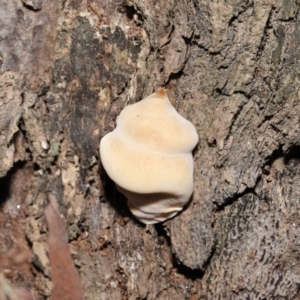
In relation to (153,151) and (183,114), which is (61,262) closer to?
(153,151)

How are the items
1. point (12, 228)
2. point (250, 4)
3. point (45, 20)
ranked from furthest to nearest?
point (12, 228)
point (45, 20)
point (250, 4)

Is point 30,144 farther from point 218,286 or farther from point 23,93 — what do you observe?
point 218,286

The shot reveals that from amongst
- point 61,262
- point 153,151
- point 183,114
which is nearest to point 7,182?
point 61,262

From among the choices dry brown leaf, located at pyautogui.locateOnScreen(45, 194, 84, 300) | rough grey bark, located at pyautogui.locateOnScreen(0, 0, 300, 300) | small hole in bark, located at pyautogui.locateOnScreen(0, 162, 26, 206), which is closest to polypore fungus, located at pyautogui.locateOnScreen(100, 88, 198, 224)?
rough grey bark, located at pyautogui.locateOnScreen(0, 0, 300, 300)

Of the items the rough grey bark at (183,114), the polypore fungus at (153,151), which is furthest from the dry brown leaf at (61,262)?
the polypore fungus at (153,151)

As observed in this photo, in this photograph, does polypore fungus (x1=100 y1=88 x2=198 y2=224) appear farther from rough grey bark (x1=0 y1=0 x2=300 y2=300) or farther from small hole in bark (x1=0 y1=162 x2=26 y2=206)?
small hole in bark (x1=0 y1=162 x2=26 y2=206)

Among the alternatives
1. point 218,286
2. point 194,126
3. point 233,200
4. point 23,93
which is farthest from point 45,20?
point 218,286
